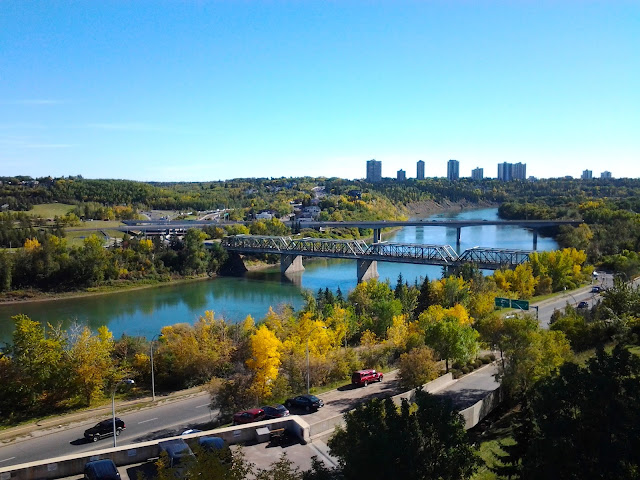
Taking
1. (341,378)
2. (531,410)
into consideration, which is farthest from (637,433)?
(341,378)

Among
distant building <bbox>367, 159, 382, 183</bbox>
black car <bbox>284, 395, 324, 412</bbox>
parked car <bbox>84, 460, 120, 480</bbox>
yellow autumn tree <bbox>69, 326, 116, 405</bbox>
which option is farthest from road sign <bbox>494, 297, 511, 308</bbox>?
distant building <bbox>367, 159, 382, 183</bbox>

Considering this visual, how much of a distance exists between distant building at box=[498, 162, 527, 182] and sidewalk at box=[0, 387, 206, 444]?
168m

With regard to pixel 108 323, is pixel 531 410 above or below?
A: above

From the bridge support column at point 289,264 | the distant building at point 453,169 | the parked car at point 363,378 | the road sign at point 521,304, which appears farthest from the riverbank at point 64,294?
the distant building at point 453,169

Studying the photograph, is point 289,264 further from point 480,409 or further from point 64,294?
point 480,409

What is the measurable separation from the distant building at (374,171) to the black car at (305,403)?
527ft

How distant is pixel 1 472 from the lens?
742 centimetres

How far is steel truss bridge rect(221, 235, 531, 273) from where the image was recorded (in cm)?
3606

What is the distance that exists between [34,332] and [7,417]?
6.61 ft

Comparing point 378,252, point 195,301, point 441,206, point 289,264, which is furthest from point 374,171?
point 195,301

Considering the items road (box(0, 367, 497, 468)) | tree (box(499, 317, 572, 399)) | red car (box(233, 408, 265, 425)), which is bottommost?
road (box(0, 367, 497, 468))

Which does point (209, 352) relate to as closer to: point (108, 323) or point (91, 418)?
point (91, 418)

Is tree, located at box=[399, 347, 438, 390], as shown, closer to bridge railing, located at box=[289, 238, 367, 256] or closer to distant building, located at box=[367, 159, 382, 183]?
bridge railing, located at box=[289, 238, 367, 256]

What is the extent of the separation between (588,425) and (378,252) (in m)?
35.8
